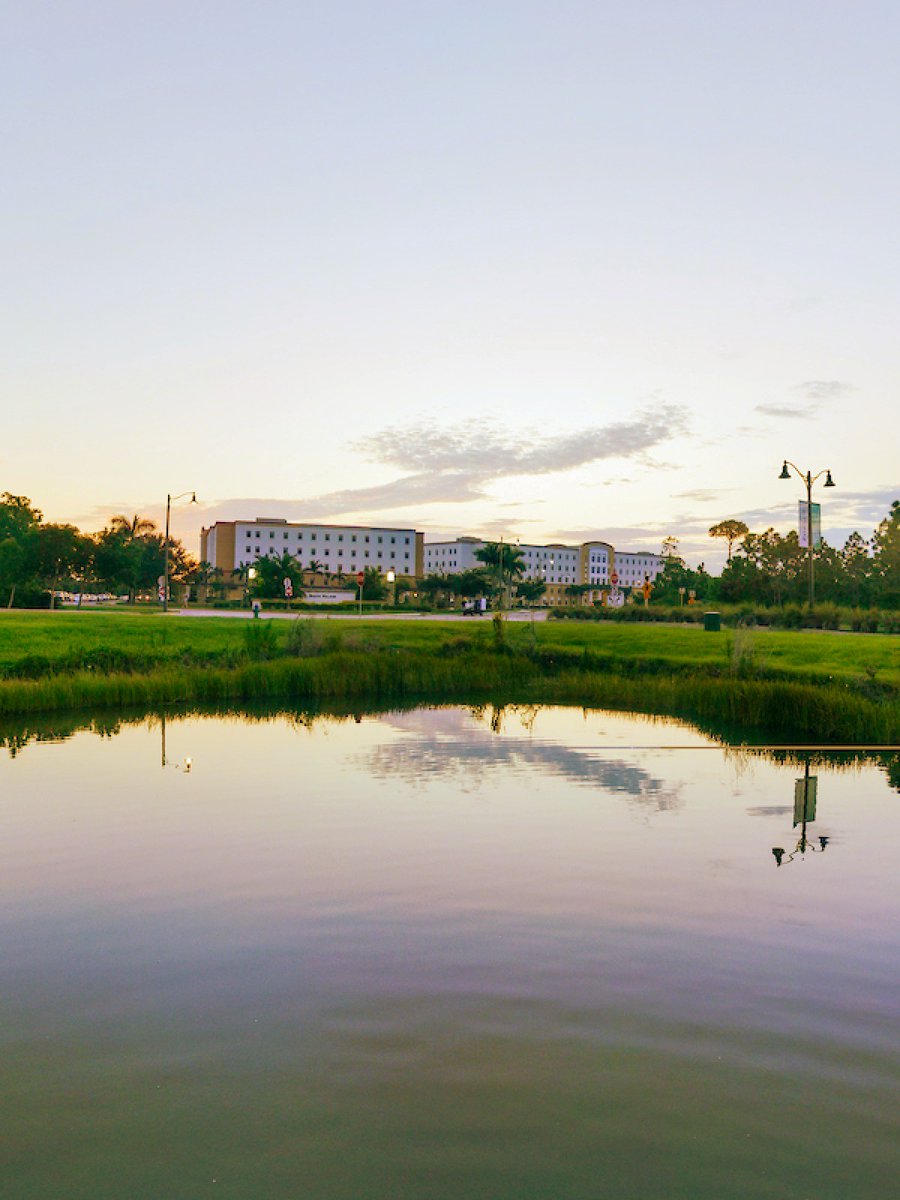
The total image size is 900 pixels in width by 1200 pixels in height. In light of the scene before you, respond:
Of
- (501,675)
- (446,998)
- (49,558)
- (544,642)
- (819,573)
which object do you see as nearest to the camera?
(446,998)

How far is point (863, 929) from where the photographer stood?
8617 millimetres

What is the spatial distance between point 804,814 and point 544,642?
87.9 feet

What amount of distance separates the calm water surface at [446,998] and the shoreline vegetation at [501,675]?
27.7ft

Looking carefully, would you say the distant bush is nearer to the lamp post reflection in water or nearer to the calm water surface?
the lamp post reflection in water

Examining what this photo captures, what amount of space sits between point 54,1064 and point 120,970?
152 cm

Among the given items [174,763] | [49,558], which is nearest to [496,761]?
[174,763]

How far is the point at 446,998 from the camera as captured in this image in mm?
7152

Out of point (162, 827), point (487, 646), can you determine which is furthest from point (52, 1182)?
point (487, 646)

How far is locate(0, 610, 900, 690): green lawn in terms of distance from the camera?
2928 cm

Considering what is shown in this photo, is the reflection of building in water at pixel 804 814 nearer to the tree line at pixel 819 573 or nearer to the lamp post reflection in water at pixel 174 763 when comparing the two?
the lamp post reflection in water at pixel 174 763

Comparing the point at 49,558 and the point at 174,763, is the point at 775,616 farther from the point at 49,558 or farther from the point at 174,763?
the point at 49,558

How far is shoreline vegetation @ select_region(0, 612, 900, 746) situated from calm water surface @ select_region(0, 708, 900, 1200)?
8.43 meters

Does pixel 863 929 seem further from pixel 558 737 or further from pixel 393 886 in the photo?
pixel 558 737

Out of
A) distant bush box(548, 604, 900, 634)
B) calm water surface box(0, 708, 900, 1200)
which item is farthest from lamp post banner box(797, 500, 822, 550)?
calm water surface box(0, 708, 900, 1200)
